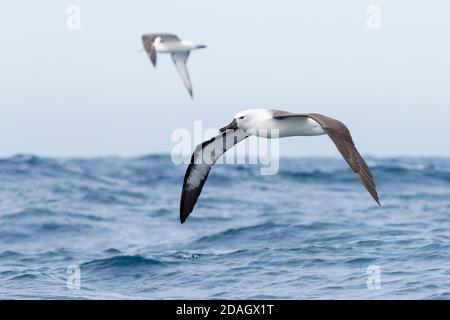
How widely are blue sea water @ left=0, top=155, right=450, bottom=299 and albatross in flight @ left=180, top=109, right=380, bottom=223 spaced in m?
1.59

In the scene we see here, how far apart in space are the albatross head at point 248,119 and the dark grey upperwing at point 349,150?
6.31 feet

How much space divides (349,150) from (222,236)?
8.62 meters

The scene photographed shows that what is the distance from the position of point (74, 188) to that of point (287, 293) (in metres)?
15.6

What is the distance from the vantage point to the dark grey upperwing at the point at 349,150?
9.85m

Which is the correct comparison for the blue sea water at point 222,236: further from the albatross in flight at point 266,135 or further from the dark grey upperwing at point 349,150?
the dark grey upperwing at point 349,150

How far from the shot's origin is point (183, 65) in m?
23.2

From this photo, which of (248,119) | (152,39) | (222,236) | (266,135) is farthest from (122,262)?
(152,39)

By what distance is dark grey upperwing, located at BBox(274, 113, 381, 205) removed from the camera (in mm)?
9852

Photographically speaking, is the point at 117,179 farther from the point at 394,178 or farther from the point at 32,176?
the point at 394,178

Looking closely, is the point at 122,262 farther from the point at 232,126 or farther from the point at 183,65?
the point at 183,65

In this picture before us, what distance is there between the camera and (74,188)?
26.4 metres

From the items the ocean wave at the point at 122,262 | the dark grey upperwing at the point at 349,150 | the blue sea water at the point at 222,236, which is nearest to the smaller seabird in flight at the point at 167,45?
the blue sea water at the point at 222,236

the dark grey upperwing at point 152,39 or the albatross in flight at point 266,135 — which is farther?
the dark grey upperwing at point 152,39

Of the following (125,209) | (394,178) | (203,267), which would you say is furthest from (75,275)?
(394,178)
